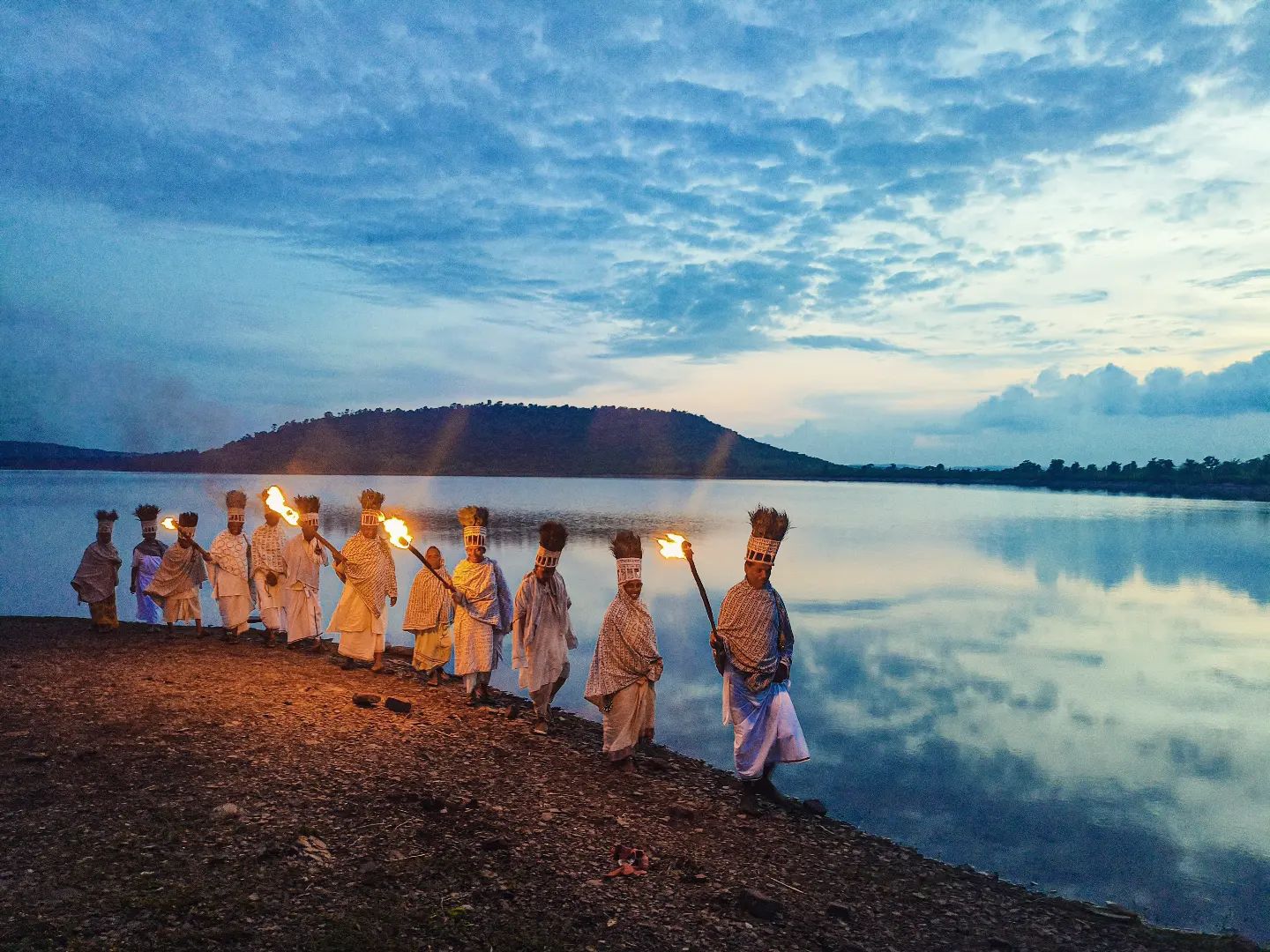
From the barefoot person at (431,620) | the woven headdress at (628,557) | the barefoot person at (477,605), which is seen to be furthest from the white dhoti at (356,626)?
the woven headdress at (628,557)

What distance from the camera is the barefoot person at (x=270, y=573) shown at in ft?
45.2

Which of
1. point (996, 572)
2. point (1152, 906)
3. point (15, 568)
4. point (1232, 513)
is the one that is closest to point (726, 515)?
point (996, 572)

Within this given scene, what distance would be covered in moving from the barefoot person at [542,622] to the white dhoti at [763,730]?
266 centimetres

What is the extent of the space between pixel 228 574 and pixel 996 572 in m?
33.4

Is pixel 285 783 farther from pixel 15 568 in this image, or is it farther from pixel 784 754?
pixel 15 568

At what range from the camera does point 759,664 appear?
8.19 meters

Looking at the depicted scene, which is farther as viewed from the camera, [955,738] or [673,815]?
[955,738]

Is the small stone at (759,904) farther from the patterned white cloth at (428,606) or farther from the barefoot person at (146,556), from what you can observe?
the barefoot person at (146,556)

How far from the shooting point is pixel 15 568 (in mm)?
31422

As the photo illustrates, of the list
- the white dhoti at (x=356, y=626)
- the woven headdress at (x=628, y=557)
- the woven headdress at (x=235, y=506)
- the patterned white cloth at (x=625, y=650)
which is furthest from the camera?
the woven headdress at (x=235, y=506)

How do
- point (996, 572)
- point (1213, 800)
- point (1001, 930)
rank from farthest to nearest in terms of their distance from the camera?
point (996, 572)
point (1213, 800)
point (1001, 930)

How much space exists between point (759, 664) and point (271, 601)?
31.5 feet

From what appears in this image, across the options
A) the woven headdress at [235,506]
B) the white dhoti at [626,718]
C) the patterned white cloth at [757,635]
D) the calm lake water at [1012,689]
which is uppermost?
the woven headdress at [235,506]

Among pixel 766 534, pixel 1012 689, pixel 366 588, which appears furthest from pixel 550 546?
pixel 1012 689
